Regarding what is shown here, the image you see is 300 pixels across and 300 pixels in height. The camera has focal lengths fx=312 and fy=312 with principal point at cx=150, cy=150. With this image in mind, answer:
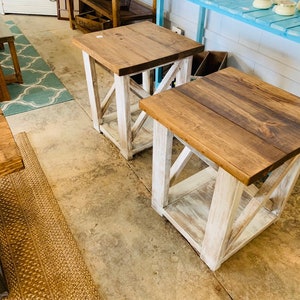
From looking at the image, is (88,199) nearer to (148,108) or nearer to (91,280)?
(91,280)

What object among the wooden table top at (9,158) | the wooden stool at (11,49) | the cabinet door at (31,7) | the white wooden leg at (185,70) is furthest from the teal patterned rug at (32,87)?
the wooden table top at (9,158)

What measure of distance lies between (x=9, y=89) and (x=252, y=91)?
7.41 ft

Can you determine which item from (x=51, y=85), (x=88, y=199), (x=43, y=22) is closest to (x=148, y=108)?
(x=88, y=199)

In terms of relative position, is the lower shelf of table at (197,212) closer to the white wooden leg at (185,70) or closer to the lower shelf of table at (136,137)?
the lower shelf of table at (136,137)

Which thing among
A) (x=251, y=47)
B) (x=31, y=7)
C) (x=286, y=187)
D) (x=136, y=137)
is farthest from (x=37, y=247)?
(x=31, y=7)

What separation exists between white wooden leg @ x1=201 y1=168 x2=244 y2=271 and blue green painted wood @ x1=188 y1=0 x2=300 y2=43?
28.8 inches

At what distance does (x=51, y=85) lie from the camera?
2.90 metres

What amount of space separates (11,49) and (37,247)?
1808mm

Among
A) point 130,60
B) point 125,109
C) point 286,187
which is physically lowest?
point 286,187

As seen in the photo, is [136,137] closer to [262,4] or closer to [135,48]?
[135,48]

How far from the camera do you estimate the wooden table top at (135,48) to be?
1654mm

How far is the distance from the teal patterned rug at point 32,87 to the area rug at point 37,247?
901 mm

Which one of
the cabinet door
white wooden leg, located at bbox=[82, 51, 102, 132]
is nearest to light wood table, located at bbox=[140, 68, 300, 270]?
white wooden leg, located at bbox=[82, 51, 102, 132]

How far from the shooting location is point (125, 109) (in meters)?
1.81
